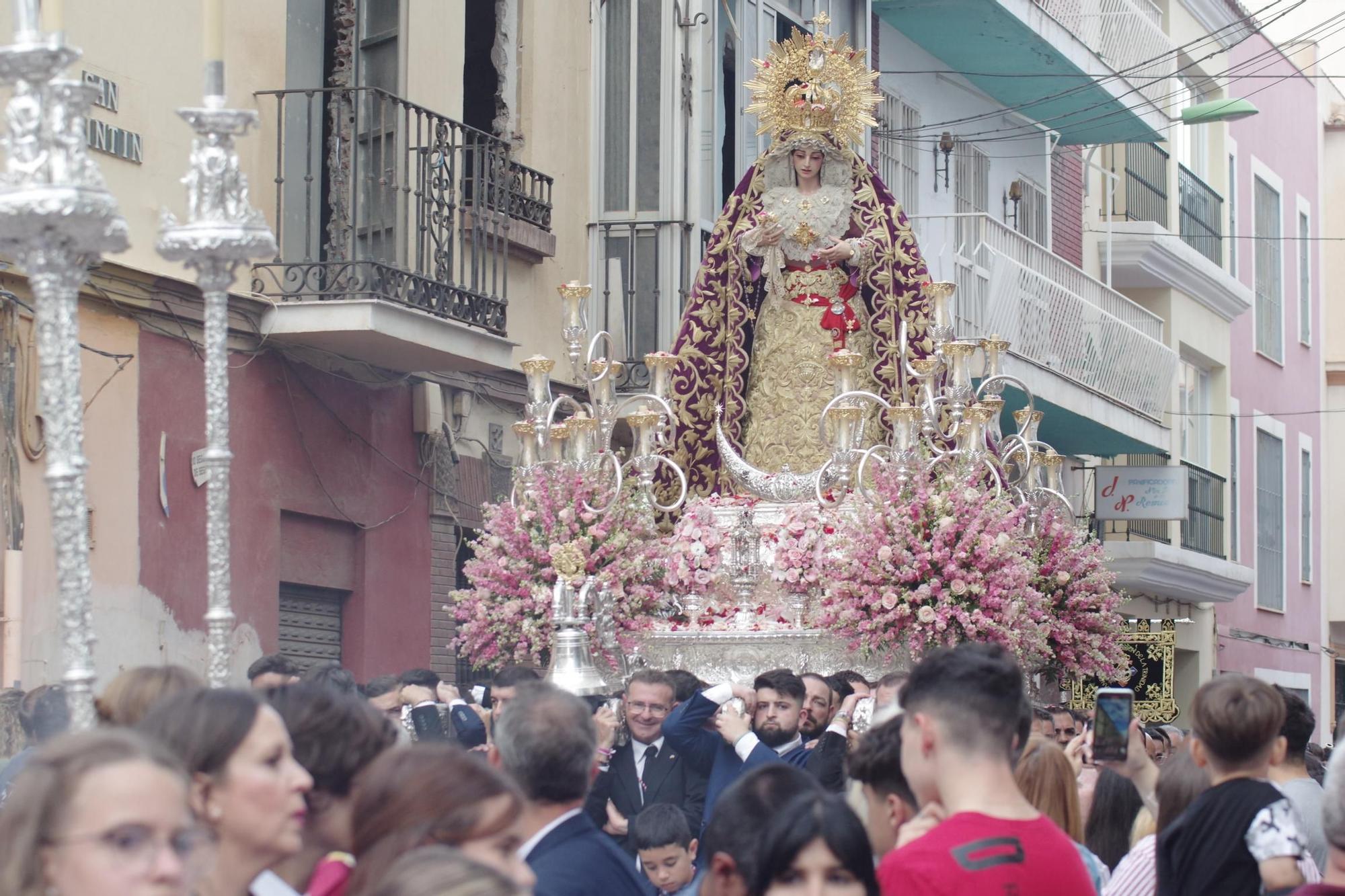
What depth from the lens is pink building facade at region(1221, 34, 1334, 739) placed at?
80.0 feet

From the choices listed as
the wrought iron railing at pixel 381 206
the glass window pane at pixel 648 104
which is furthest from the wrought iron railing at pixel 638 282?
the wrought iron railing at pixel 381 206

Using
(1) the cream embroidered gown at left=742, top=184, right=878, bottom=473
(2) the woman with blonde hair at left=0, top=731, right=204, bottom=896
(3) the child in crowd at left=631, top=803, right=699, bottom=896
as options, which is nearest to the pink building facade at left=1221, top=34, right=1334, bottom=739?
(1) the cream embroidered gown at left=742, top=184, right=878, bottom=473

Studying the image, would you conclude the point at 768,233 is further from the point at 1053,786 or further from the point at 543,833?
the point at 543,833

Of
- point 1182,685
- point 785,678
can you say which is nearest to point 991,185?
point 1182,685

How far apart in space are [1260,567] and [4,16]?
724 inches

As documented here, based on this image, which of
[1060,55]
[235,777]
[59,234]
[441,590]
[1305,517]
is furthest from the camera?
[1305,517]

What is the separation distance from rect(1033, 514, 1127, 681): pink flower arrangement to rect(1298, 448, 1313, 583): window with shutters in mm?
16590

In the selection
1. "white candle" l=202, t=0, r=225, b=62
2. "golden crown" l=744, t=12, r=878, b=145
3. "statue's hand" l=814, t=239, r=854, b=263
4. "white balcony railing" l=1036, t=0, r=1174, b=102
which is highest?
"white balcony railing" l=1036, t=0, r=1174, b=102

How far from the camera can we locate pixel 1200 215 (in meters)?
23.5

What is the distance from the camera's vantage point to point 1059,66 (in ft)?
62.2

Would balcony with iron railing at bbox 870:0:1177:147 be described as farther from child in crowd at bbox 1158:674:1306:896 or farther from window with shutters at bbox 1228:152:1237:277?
child in crowd at bbox 1158:674:1306:896

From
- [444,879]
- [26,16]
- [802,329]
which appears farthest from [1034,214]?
[444,879]

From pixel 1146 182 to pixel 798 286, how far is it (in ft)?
40.6

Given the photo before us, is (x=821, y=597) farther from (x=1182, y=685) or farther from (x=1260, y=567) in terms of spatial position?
(x=1260, y=567)
